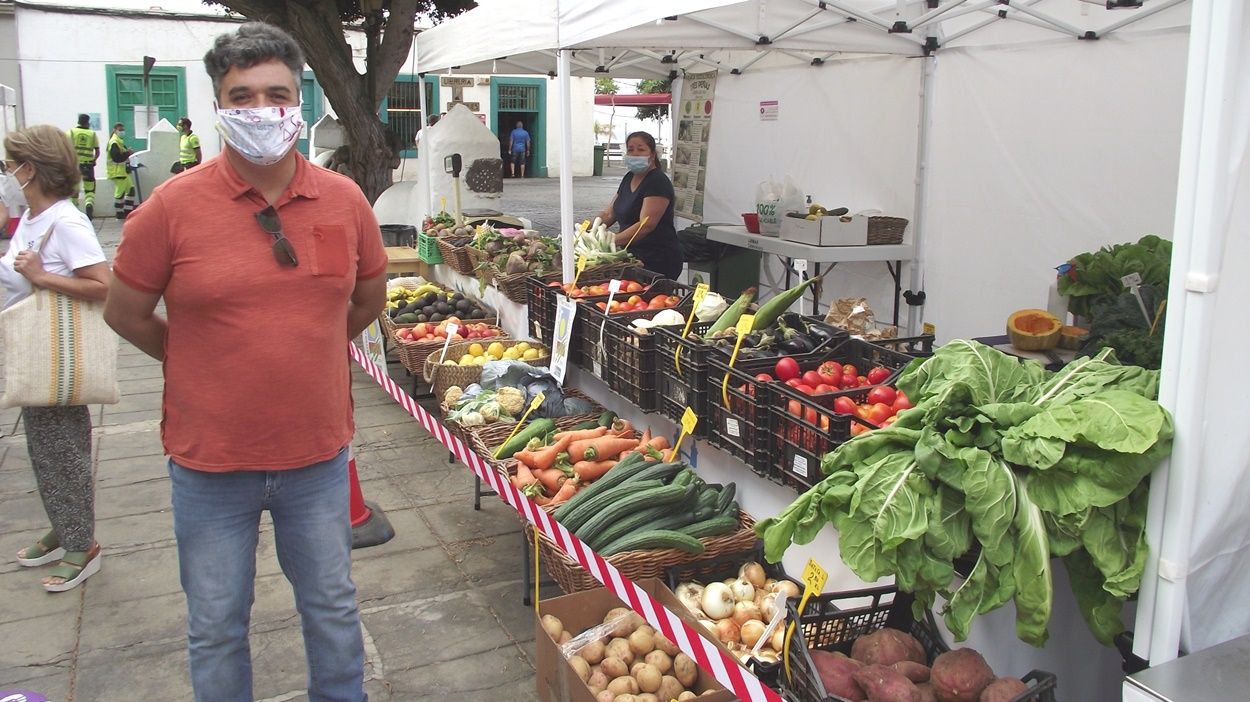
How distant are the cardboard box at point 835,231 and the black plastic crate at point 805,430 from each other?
12.1ft

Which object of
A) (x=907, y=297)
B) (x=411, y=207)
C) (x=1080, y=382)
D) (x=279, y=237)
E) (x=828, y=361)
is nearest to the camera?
(x=279, y=237)

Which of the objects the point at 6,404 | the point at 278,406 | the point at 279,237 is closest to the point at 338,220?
the point at 279,237

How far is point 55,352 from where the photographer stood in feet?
13.5

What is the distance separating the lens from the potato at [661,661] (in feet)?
11.1

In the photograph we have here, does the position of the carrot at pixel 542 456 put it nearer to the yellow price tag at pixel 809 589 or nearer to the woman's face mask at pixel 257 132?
the yellow price tag at pixel 809 589

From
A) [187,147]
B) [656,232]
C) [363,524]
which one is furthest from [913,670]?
[187,147]

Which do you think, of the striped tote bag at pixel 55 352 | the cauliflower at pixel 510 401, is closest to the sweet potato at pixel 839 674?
the cauliflower at pixel 510 401

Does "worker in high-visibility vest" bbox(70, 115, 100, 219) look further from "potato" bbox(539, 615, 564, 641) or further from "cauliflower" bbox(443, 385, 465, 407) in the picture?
"potato" bbox(539, 615, 564, 641)

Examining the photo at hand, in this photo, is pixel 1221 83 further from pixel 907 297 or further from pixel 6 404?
pixel 907 297

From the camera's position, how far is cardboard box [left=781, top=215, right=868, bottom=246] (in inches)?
288

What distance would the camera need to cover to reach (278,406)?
8.31 feet

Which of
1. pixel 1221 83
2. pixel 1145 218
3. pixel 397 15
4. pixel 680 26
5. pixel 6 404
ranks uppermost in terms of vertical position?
pixel 397 15

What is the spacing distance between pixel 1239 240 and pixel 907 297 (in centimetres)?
537

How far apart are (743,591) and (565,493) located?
0.95 m
